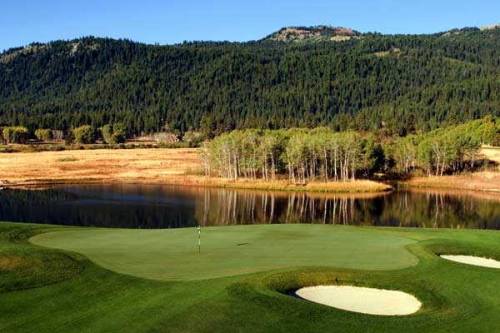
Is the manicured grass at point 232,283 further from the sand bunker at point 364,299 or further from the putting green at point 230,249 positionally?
the sand bunker at point 364,299

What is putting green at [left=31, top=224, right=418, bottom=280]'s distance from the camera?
2975 cm

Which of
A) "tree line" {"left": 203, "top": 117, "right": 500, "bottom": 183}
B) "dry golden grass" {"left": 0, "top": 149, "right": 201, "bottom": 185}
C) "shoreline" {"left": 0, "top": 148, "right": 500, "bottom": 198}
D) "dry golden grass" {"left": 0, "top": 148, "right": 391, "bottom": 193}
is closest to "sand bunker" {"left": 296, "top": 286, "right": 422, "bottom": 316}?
"shoreline" {"left": 0, "top": 148, "right": 500, "bottom": 198}

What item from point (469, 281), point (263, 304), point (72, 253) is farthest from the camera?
point (72, 253)

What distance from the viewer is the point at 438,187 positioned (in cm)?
12575

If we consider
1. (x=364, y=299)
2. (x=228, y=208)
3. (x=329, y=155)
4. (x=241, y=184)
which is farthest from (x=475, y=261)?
(x=329, y=155)

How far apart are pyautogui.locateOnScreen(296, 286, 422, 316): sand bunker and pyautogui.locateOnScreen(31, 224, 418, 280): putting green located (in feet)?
10.2

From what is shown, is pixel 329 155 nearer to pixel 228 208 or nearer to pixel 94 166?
pixel 228 208

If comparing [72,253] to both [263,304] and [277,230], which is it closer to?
[263,304]

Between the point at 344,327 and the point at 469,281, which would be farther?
the point at 469,281

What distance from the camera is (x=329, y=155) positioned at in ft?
424

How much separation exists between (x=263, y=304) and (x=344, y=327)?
375 centimetres

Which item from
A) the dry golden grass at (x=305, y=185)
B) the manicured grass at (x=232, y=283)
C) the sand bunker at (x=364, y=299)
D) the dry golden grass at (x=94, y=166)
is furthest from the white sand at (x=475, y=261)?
the dry golden grass at (x=94, y=166)

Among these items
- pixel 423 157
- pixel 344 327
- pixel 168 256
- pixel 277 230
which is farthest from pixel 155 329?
pixel 423 157

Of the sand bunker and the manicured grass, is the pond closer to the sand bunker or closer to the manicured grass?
the manicured grass
